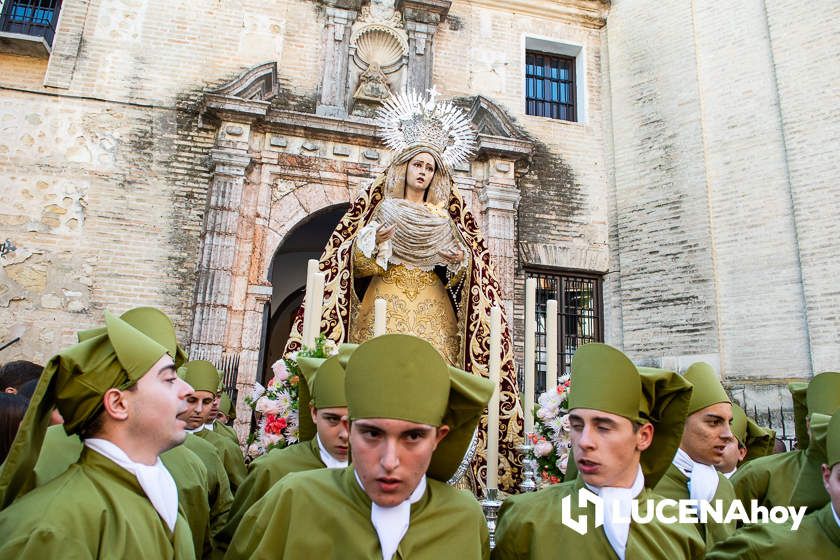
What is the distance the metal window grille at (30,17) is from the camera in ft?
30.7

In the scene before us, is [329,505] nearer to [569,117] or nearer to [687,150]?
[687,150]

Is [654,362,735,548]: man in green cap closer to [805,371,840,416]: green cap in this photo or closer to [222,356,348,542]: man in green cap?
[805,371,840,416]: green cap

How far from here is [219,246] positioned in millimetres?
8609

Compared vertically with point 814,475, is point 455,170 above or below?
above

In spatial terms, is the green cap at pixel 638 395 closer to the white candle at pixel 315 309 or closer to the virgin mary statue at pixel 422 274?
the white candle at pixel 315 309

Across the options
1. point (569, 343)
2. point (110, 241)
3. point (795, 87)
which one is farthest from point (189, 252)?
point (795, 87)

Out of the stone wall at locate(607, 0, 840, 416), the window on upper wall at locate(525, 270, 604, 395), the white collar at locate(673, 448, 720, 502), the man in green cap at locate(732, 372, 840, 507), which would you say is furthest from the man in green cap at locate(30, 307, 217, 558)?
the stone wall at locate(607, 0, 840, 416)

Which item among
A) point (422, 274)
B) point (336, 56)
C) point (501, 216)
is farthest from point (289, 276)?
point (422, 274)

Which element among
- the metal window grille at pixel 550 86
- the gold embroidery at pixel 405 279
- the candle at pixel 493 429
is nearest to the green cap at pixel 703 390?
the candle at pixel 493 429

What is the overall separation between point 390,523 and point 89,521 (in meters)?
0.77

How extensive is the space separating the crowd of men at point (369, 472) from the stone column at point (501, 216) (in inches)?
277

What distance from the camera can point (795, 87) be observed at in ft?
29.2

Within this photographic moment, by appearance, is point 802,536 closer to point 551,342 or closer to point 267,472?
point 551,342

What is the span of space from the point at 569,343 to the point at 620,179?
9.42 ft
